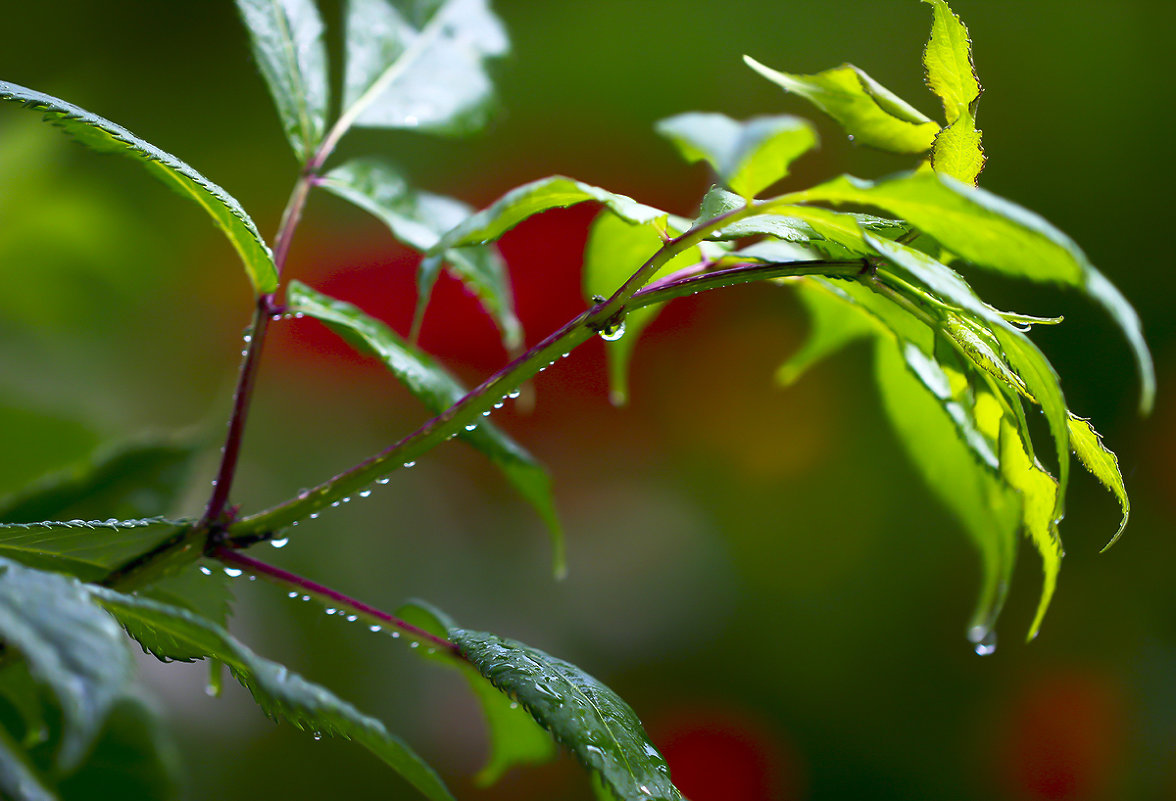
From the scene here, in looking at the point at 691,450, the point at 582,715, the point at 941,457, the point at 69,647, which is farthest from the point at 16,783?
the point at 691,450

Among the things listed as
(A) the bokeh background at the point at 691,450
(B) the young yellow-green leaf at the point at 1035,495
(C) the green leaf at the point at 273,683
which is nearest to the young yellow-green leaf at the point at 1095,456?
(B) the young yellow-green leaf at the point at 1035,495

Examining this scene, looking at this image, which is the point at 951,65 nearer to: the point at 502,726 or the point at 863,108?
the point at 863,108

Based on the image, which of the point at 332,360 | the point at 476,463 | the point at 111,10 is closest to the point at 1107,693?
the point at 476,463

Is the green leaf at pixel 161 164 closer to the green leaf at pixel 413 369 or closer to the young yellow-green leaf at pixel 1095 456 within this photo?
the green leaf at pixel 413 369

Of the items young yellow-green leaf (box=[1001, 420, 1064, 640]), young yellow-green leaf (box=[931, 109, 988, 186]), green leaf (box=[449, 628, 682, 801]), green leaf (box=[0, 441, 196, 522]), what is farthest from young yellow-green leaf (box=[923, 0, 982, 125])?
green leaf (box=[0, 441, 196, 522])

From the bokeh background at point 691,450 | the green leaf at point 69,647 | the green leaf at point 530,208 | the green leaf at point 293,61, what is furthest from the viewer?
the bokeh background at point 691,450

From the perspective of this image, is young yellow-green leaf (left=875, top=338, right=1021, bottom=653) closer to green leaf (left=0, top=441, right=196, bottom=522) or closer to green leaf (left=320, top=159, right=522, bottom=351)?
green leaf (left=320, top=159, right=522, bottom=351)

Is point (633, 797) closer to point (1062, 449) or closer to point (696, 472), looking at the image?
point (1062, 449)
